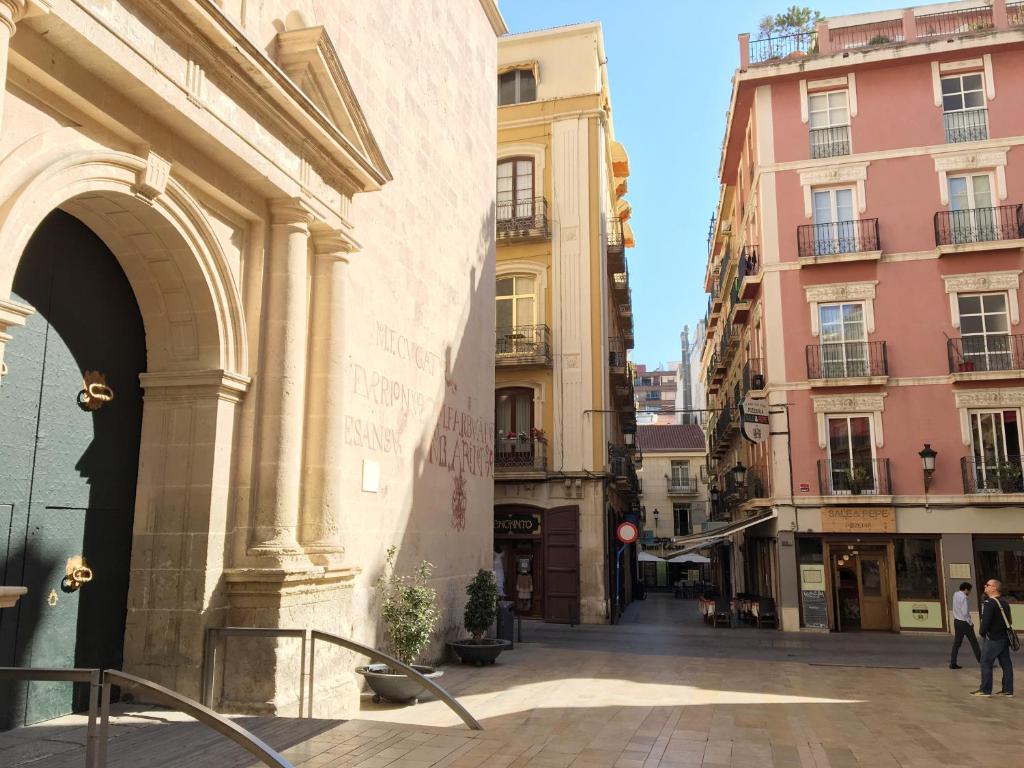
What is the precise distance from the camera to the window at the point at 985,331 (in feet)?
74.4

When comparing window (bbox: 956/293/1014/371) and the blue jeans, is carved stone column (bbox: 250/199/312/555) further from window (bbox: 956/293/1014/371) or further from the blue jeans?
window (bbox: 956/293/1014/371)

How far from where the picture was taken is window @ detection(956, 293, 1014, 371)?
2267 centimetres

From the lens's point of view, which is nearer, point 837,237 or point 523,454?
point 837,237

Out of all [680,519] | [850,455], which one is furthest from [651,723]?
[680,519]

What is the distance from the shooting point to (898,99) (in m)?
24.9

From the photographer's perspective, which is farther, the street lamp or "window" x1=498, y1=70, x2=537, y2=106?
"window" x1=498, y1=70, x2=537, y2=106

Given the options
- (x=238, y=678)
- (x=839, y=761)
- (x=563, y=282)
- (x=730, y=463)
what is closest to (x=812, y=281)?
(x=563, y=282)

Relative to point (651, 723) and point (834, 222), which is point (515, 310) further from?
point (651, 723)

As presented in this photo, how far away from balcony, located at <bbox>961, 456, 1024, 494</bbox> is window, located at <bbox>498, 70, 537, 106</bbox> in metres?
17.4

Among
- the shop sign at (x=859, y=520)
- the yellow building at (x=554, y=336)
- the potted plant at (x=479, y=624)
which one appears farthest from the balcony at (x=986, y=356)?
the potted plant at (x=479, y=624)

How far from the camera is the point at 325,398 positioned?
931cm

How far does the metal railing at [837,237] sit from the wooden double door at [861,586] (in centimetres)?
841

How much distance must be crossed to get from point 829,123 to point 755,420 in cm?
963

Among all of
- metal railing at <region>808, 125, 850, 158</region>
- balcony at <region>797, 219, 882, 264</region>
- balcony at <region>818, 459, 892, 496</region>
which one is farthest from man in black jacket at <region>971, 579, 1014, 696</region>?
metal railing at <region>808, 125, 850, 158</region>
